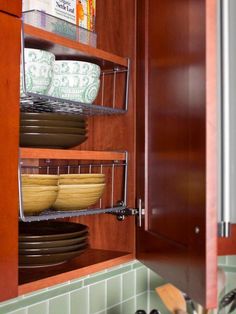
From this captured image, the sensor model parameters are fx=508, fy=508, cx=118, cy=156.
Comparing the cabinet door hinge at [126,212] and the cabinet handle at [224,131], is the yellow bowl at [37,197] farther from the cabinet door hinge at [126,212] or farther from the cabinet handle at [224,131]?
the cabinet handle at [224,131]

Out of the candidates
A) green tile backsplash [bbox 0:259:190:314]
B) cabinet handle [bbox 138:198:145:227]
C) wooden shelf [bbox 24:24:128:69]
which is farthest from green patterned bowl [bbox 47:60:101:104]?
green tile backsplash [bbox 0:259:190:314]

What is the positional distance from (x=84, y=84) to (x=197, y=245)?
44 centimetres

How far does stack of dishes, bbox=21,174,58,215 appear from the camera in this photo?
3.13 ft

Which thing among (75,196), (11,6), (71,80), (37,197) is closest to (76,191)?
(75,196)

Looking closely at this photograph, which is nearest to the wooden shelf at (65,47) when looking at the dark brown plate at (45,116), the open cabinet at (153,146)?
the open cabinet at (153,146)

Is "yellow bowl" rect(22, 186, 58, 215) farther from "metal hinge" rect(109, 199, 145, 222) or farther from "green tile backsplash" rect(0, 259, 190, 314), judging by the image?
"green tile backsplash" rect(0, 259, 190, 314)

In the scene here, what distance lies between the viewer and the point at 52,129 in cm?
101

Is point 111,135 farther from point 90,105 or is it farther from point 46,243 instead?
point 46,243

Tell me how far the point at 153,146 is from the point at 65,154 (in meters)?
0.19

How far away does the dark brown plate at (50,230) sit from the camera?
3.35 feet

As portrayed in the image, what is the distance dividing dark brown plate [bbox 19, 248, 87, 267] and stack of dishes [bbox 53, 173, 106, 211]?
0.10 meters

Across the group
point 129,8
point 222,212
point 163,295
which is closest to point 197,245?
point 222,212

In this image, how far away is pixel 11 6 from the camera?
0.83 metres

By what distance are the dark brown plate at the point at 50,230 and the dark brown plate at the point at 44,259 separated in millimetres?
33
